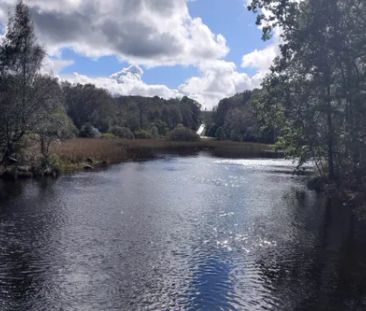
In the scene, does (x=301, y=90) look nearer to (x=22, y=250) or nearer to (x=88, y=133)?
(x=22, y=250)

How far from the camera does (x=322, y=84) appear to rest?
38.4 metres

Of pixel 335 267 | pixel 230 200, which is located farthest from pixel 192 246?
pixel 230 200

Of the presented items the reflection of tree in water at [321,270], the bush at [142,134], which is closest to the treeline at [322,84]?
the reflection of tree in water at [321,270]

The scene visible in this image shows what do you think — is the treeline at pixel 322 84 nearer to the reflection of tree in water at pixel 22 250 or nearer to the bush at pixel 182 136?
the reflection of tree in water at pixel 22 250

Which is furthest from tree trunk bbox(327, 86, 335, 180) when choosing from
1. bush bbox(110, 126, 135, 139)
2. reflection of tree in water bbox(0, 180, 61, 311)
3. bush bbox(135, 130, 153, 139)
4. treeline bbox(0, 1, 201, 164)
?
bush bbox(135, 130, 153, 139)

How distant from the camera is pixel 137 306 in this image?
15172 mm

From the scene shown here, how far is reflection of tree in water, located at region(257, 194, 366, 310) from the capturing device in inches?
627

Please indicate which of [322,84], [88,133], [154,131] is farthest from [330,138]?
[154,131]

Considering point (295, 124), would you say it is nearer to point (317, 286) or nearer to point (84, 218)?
point (84, 218)

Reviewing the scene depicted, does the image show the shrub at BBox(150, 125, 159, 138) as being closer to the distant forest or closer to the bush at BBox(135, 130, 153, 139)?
the bush at BBox(135, 130, 153, 139)

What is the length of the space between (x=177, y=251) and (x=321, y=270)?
653cm

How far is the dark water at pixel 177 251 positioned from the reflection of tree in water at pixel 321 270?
0.04 metres

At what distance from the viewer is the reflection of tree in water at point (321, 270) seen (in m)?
15.9

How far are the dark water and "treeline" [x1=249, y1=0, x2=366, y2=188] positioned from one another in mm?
5702
